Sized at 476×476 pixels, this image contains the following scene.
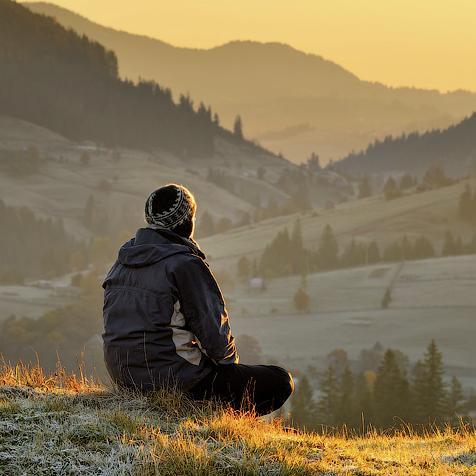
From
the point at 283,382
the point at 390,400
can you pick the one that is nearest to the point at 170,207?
the point at 283,382

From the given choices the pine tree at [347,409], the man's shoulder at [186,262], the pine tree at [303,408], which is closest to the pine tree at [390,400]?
the pine tree at [347,409]

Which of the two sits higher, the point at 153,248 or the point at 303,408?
the point at 153,248

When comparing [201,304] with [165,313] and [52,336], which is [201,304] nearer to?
[165,313]

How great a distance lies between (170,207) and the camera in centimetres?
807

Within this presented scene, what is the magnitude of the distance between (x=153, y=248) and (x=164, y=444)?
89.2 inches

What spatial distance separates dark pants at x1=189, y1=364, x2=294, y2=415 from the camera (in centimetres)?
820

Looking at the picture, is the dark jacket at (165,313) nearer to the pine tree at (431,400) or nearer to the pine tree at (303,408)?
the pine tree at (431,400)

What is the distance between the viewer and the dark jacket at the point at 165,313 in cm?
775

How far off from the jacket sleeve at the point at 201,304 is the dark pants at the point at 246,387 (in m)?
0.47

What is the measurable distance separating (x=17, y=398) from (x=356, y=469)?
3.88m

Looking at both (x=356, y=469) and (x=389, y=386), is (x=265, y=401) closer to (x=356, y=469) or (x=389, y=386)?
(x=356, y=469)

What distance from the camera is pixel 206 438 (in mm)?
7086

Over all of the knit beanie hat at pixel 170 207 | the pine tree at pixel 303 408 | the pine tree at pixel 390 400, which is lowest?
the pine tree at pixel 303 408

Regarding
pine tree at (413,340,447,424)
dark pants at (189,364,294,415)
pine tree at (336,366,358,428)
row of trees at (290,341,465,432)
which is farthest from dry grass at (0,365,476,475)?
pine tree at (336,366,358,428)
